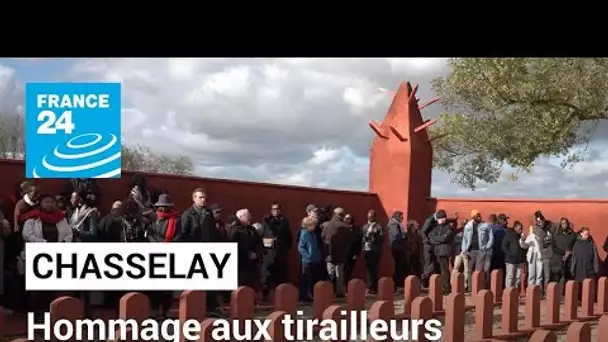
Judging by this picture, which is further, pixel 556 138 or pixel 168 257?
pixel 556 138

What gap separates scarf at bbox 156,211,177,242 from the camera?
19.9ft

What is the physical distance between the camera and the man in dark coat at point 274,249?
26.1ft

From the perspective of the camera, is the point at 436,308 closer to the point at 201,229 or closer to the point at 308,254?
the point at 308,254

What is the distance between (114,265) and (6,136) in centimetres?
279

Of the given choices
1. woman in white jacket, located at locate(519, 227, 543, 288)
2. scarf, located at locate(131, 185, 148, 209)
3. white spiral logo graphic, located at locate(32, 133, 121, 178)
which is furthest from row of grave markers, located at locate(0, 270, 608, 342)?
scarf, located at locate(131, 185, 148, 209)

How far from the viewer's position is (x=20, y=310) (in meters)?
5.83

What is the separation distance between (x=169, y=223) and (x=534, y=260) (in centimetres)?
468

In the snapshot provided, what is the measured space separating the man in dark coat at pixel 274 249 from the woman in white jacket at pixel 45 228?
2.51 metres

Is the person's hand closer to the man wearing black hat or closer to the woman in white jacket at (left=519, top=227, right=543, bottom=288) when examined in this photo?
the man wearing black hat

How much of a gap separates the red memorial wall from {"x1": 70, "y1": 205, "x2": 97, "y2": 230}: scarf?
2.20m

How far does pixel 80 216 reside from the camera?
20.7 feet
